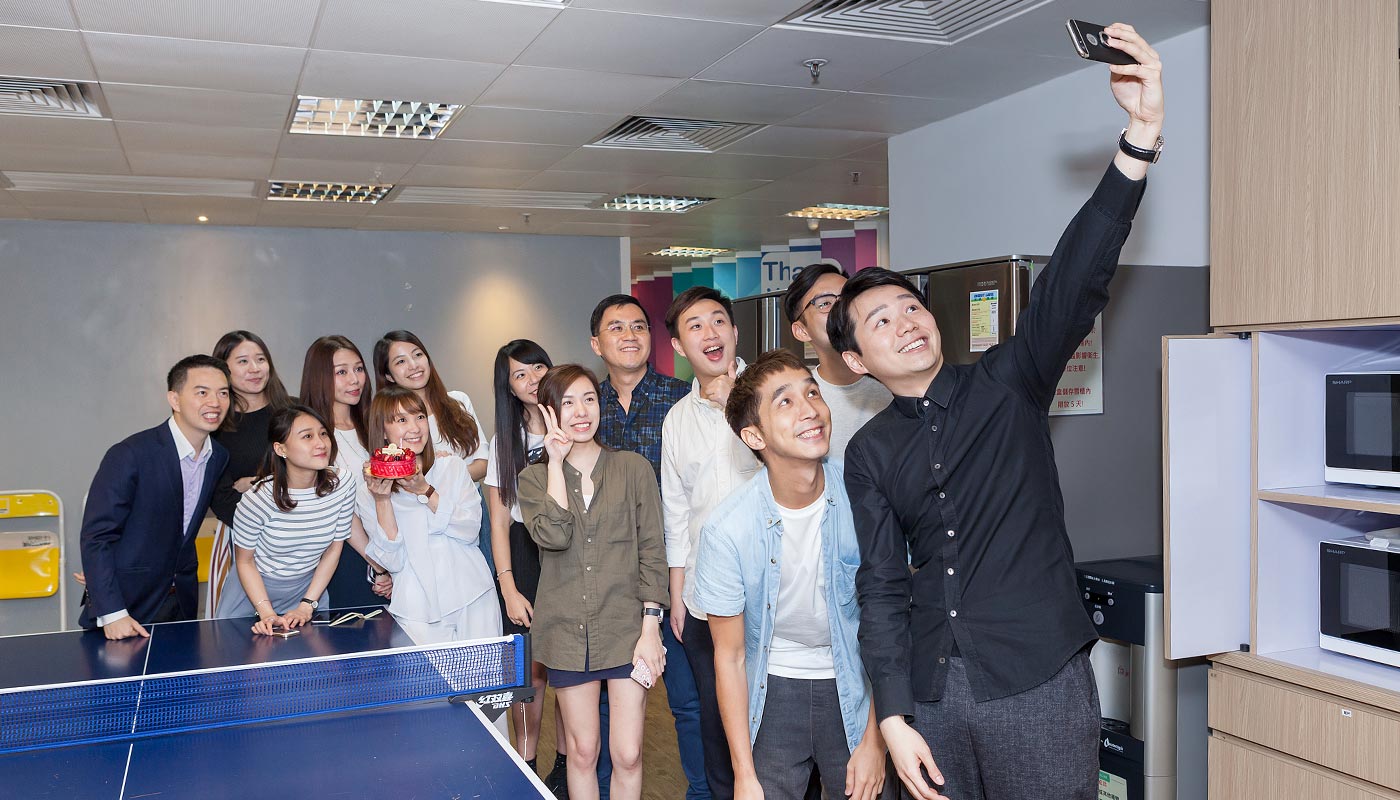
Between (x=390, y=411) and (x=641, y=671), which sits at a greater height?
(x=390, y=411)

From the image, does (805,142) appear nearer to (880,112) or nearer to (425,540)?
(880,112)

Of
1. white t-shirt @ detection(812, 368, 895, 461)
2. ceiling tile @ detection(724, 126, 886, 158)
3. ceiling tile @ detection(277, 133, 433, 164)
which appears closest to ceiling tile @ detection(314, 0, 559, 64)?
ceiling tile @ detection(277, 133, 433, 164)

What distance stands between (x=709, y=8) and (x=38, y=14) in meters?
2.17

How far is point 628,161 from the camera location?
6113mm

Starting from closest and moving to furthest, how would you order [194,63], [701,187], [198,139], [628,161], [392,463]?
[392,463] → [194,63] → [198,139] → [628,161] → [701,187]

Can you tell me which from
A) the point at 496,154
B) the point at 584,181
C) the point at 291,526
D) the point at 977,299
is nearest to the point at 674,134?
the point at 496,154

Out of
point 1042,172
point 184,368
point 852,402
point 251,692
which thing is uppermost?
point 1042,172

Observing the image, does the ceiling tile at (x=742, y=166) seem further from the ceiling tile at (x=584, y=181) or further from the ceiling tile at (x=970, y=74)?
the ceiling tile at (x=970, y=74)

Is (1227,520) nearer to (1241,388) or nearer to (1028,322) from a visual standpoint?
(1241,388)

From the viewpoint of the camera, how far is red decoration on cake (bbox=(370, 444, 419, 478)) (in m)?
3.43

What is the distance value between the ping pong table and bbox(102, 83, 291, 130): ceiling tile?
99.2 inches

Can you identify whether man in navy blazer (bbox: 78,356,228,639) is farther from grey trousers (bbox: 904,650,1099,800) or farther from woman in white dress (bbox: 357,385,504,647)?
grey trousers (bbox: 904,650,1099,800)

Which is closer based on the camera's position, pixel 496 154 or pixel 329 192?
pixel 496 154

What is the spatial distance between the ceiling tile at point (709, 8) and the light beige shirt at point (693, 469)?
50.1 inches
